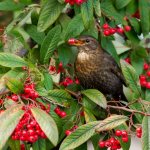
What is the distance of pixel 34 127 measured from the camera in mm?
2193

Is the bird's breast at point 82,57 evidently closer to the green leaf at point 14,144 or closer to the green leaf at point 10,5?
the green leaf at point 10,5

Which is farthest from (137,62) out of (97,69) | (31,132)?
(31,132)

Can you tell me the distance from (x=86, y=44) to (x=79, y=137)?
46.2 inches

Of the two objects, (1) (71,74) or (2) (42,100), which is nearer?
(2) (42,100)

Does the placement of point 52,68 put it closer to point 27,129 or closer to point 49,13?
point 49,13

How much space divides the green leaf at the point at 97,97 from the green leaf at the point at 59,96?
0.34ft

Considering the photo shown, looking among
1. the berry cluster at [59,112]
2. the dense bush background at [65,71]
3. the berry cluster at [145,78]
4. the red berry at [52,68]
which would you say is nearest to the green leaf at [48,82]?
the dense bush background at [65,71]

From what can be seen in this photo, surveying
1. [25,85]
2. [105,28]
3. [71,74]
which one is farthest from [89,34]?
[25,85]

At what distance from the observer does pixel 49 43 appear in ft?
9.04

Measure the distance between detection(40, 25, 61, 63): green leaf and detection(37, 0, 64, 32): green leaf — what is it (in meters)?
0.11

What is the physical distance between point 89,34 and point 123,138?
88 cm

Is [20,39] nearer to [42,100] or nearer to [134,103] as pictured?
[42,100]

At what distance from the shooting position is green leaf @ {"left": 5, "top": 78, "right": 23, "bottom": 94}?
7.45ft

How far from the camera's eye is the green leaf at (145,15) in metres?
3.24
